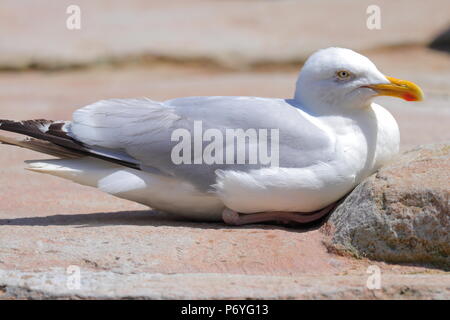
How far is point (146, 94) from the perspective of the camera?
416 inches

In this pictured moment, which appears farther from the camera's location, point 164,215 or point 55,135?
point 164,215

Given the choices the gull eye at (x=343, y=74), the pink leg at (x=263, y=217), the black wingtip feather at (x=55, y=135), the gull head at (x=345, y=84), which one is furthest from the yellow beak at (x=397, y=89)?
the black wingtip feather at (x=55, y=135)

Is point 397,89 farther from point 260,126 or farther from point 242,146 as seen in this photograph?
point 242,146

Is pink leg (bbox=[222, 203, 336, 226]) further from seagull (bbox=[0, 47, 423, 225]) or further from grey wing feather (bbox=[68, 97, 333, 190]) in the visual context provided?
grey wing feather (bbox=[68, 97, 333, 190])

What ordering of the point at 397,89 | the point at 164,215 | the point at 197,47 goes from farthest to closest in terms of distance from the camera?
1. the point at 197,47
2. the point at 164,215
3. the point at 397,89

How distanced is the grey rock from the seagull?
0.72 feet

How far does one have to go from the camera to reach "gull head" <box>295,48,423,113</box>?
4.81 metres

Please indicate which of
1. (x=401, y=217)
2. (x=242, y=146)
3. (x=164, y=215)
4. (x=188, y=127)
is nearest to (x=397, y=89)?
(x=401, y=217)

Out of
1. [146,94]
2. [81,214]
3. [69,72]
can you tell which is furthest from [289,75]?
[81,214]

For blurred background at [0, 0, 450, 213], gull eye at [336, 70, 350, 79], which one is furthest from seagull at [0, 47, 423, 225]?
Result: blurred background at [0, 0, 450, 213]

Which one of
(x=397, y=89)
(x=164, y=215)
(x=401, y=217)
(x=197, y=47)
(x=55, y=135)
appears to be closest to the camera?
(x=401, y=217)

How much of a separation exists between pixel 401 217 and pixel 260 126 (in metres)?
0.95

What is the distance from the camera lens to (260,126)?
470cm
